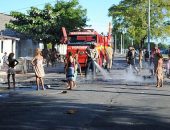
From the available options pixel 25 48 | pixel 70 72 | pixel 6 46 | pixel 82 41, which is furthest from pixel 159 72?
pixel 25 48

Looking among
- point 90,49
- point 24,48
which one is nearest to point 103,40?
point 90,49

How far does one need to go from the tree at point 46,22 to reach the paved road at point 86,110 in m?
28.0

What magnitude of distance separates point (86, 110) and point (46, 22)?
112ft

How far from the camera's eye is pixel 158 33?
6088cm

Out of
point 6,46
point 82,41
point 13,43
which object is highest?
point 13,43

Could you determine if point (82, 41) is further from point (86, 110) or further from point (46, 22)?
point (86, 110)

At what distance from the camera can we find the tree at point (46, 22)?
151 feet

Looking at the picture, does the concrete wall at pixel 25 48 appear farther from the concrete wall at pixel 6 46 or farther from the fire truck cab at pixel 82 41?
the fire truck cab at pixel 82 41

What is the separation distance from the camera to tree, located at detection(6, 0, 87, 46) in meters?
45.9

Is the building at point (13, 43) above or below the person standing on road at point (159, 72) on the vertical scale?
above

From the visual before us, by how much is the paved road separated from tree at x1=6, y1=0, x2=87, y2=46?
91.9 ft

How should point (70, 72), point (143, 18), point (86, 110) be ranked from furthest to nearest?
point (143, 18), point (70, 72), point (86, 110)

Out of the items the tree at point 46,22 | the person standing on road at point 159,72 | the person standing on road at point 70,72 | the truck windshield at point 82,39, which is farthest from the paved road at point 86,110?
Answer: the tree at point 46,22

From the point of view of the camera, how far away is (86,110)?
12.5 m
